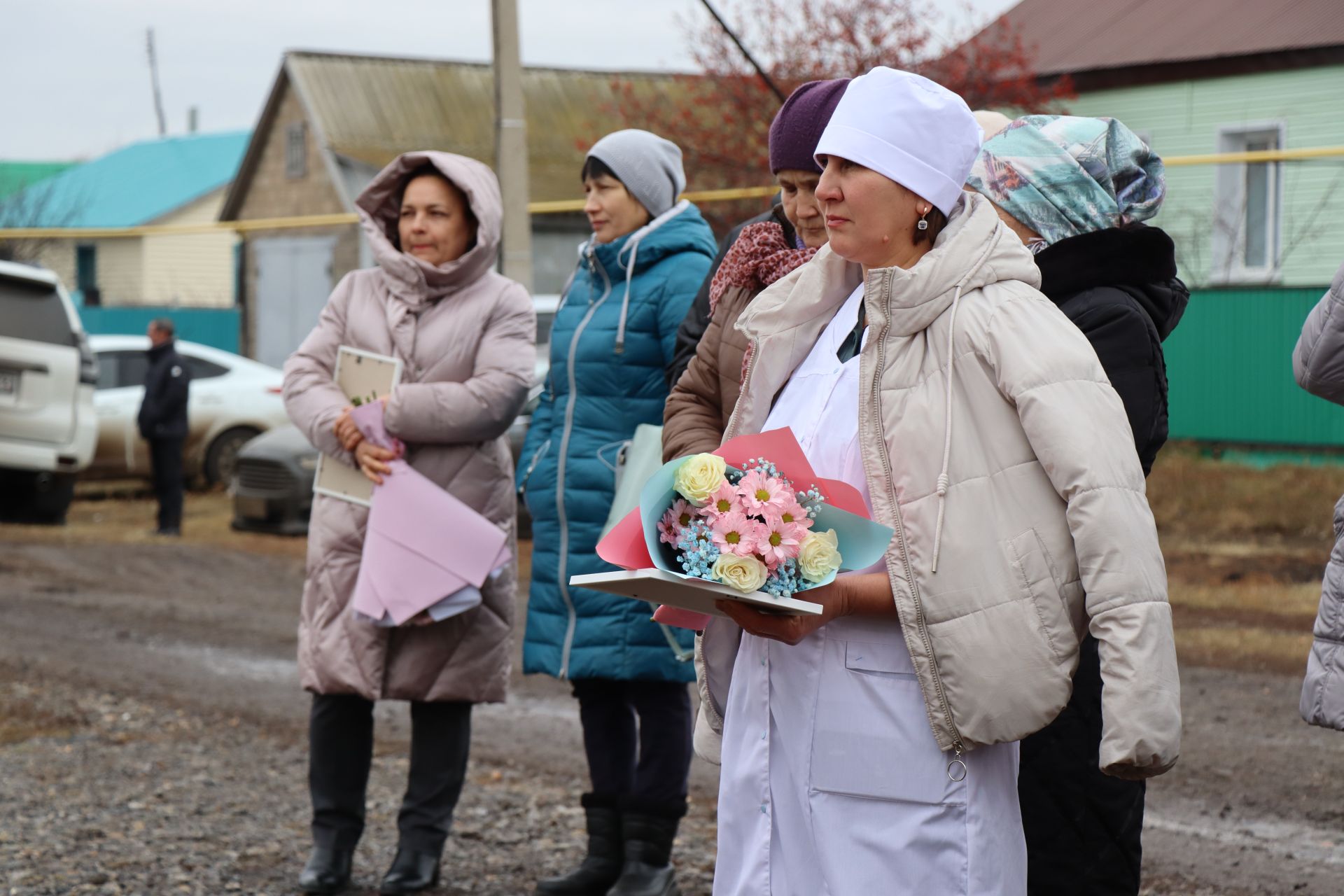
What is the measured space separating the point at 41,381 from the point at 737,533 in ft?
39.1

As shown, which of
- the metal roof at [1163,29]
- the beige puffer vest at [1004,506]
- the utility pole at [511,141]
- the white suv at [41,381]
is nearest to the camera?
Answer: the beige puffer vest at [1004,506]

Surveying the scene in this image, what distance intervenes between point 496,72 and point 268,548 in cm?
451

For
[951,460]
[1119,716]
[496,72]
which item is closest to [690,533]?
[951,460]

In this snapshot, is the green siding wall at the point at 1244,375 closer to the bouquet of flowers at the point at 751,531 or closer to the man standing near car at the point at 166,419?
the man standing near car at the point at 166,419

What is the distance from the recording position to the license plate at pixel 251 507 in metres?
13.6

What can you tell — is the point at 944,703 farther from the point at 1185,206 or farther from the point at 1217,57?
the point at 1217,57

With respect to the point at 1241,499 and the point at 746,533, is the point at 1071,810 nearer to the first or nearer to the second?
the point at 746,533

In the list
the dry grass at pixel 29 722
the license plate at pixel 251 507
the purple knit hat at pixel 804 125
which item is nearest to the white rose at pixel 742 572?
the purple knit hat at pixel 804 125

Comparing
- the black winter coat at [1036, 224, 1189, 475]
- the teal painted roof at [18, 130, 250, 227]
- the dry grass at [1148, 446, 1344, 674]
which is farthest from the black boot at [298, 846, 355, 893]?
the teal painted roof at [18, 130, 250, 227]

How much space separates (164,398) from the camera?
1413 cm

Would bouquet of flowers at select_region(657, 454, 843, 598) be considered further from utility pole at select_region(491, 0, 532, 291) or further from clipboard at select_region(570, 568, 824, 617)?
utility pole at select_region(491, 0, 532, 291)

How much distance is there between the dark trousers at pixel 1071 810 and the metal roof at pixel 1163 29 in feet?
52.5

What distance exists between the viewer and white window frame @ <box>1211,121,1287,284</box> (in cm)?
1391

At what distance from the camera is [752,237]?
3725mm
